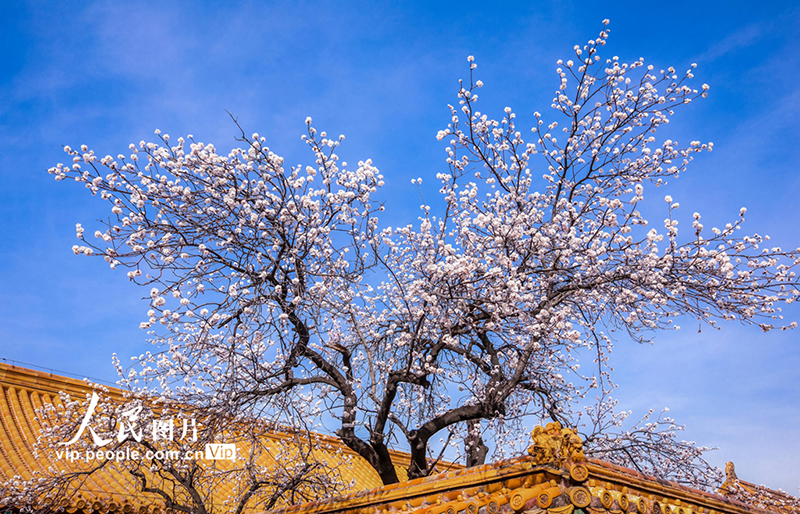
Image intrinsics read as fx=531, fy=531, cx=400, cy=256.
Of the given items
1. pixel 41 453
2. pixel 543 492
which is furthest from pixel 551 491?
pixel 41 453

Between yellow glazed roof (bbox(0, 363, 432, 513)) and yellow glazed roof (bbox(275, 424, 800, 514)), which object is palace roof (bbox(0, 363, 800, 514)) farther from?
yellow glazed roof (bbox(0, 363, 432, 513))

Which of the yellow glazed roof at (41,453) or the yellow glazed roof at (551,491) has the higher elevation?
the yellow glazed roof at (41,453)

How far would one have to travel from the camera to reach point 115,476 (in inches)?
427

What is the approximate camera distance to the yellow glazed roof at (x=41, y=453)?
31.1 feet

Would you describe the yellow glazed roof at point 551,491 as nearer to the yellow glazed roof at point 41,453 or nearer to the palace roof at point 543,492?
the palace roof at point 543,492

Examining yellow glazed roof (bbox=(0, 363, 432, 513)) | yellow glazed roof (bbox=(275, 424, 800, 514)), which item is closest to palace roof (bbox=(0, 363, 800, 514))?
yellow glazed roof (bbox=(275, 424, 800, 514))

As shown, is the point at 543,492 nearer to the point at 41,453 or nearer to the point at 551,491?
the point at 551,491

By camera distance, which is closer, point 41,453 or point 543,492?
point 543,492

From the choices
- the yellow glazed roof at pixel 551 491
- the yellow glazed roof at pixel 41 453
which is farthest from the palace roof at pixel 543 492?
the yellow glazed roof at pixel 41 453

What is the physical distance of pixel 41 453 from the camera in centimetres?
1049

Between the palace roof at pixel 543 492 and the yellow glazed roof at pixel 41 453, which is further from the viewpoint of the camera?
the yellow glazed roof at pixel 41 453

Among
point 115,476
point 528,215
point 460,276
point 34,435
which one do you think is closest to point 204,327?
point 460,276

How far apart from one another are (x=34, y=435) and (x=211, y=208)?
7.41 m

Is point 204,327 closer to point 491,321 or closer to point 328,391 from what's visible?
point 328,391
